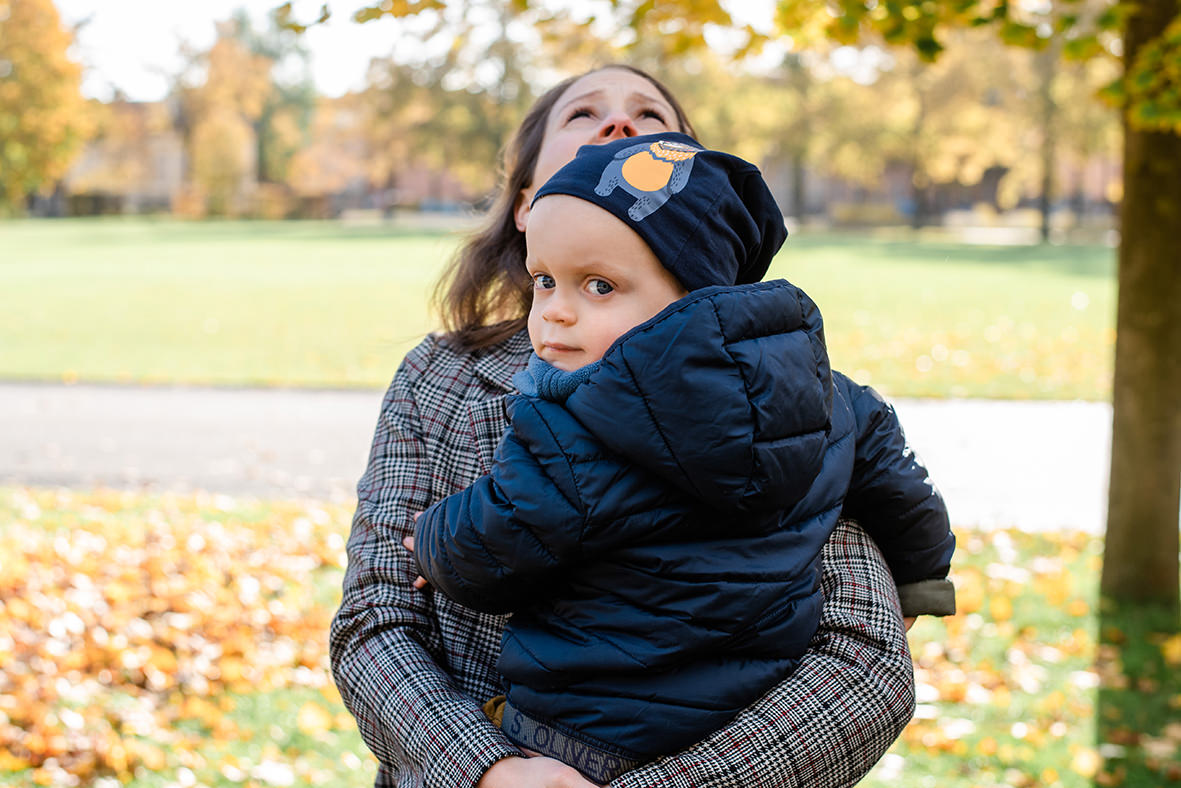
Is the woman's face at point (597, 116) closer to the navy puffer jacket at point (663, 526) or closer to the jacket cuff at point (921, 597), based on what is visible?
the navy puffer jacket at point (663, 526)

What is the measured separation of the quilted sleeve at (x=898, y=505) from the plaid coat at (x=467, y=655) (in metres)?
0.05

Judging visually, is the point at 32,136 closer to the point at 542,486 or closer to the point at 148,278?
the point at 148,278

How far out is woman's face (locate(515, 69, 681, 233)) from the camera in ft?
6.42

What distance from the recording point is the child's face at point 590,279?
146 cm

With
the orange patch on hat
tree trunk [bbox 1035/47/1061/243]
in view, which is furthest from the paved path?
tree trunk [bbox 1035/47/1061/243]

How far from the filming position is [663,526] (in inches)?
55.3

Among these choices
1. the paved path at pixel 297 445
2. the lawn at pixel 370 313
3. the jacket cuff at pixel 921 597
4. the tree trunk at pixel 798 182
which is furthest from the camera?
the tree trunk at pixel 798 182

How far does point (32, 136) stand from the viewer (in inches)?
1645

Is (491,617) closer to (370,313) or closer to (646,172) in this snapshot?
(646,172)

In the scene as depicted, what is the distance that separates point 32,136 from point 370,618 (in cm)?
4624

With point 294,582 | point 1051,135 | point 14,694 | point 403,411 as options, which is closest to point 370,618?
point 403,411

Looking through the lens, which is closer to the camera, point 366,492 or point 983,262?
point 366,492

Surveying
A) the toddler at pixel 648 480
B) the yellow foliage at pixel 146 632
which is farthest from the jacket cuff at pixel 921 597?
the yellow foliage at pixel 146 632

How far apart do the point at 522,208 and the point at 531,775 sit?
1078 millimetres
